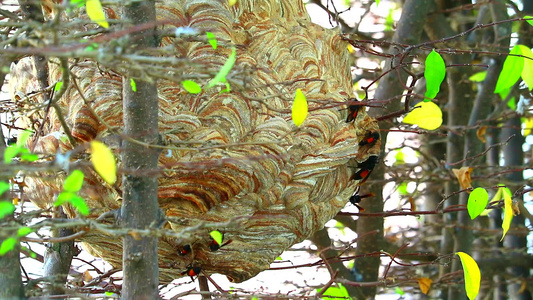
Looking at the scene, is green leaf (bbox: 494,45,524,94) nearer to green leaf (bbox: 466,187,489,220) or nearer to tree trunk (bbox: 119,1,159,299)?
green leaf (bbox: 466,187,489,220)

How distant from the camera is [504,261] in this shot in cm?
496

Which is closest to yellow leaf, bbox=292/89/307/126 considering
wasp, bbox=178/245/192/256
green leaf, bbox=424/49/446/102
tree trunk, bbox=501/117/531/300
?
green leaf, bbox=424/49/446/102

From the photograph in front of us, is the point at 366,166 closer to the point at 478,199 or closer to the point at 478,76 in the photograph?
the point at 478,199

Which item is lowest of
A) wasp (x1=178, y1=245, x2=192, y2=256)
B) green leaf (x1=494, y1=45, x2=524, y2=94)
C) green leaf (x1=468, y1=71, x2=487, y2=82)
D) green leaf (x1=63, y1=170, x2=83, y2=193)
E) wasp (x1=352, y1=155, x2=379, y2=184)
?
green leaf (x1=63, y1=170, x2=83, y2=193)

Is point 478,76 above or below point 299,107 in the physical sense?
above

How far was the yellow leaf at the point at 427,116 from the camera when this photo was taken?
2197 mm

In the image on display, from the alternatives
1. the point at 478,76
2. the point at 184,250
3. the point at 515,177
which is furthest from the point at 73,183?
the point at 515,177

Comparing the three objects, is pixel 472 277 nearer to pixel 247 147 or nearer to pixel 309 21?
pixel 247 147

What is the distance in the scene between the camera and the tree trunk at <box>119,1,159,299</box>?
1945mm

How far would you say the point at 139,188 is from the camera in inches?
76.9

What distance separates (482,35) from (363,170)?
2.35m

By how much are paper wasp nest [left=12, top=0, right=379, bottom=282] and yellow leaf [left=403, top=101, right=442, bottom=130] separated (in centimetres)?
30

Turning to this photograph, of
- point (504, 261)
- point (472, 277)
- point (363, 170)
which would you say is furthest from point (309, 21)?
point (504, 261)

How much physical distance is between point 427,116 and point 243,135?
0.68 meters
